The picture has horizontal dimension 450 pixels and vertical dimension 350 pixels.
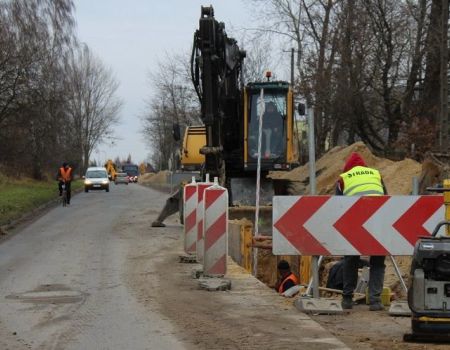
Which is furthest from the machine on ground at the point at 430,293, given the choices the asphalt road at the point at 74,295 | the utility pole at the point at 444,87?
the utility pole at the point at 444,87

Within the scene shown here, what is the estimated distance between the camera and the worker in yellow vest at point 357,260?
8.69 metres

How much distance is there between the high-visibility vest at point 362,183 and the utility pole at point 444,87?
13785 millimetres

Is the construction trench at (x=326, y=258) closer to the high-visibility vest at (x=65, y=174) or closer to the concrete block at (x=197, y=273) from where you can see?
the concrete block at (x=197, y=273)

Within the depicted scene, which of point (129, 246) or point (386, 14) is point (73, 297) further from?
point (386, 14)

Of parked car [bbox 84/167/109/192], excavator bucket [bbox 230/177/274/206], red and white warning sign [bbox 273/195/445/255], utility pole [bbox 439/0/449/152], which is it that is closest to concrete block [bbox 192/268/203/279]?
red and white warning sign [bbox 273/195/445/255]

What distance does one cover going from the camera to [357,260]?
888 cm

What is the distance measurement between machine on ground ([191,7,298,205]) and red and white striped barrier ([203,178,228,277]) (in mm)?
7449

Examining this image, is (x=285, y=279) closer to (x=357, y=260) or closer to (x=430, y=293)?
(x=357, y=260)

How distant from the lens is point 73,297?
948 centimetres

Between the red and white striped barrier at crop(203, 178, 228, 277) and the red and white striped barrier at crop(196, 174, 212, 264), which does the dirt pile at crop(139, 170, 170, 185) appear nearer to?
the red and white striped barrier at crop(196, 174, 212, 264)

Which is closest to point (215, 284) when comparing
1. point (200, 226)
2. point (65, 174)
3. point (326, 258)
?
point (200, 226)

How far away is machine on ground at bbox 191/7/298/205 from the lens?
696 inches

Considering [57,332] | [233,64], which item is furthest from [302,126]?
[57,332]

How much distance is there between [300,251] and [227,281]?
1.87m
